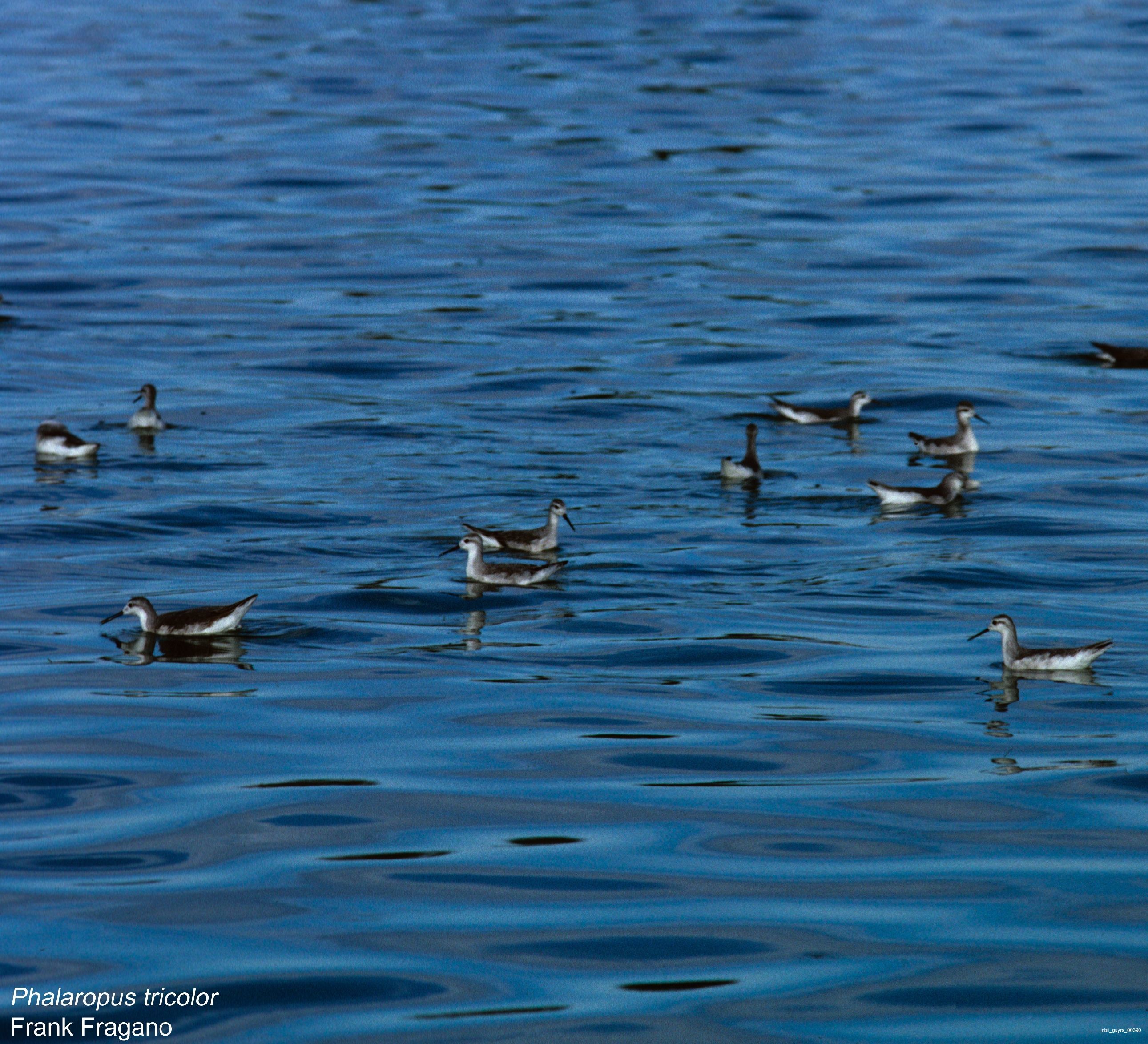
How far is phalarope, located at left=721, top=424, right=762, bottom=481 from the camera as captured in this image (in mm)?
22812

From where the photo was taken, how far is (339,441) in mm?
24875

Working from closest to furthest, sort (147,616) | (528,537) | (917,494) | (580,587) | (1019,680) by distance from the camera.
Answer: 1. (1019,680)
2. (147,616)
3. (580,587)
4. (528,537)
5. (917,494)

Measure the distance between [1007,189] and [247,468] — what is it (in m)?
25.2

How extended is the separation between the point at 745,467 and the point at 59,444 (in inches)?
317

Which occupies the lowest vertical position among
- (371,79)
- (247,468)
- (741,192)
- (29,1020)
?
(29,1020)

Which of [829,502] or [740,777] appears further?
[829,502]

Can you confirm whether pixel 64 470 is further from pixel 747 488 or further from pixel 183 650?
pixel 183 650

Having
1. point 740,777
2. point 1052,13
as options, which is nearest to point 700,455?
point 740,777

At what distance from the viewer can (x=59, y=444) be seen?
23219mm

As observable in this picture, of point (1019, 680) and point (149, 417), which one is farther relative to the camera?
point (149, 417)

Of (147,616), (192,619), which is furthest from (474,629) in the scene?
(147,616)

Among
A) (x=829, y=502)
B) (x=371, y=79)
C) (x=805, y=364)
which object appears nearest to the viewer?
(x=829, y=502)

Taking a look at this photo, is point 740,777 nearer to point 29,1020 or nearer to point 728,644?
point 728,644

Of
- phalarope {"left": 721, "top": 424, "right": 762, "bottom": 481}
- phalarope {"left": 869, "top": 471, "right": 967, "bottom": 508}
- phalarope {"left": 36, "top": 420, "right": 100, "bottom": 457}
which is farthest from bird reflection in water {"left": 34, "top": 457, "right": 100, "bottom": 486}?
phalarope {"left": 869, "top": 471, "right": 967, "bottom": 508}
